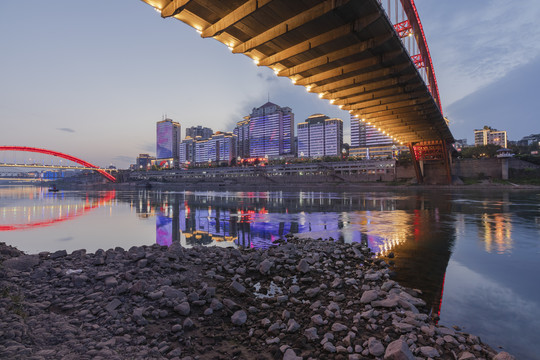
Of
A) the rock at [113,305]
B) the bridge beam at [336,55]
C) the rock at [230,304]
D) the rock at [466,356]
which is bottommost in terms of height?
the rock at [466,356]

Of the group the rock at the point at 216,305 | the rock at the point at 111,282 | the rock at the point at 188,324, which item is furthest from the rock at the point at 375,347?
the rock at the point at 111,282

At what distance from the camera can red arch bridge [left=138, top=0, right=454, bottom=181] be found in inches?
454

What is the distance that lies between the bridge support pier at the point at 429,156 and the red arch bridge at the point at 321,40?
140 ft

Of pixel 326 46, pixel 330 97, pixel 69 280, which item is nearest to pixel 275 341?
pixel 69 280

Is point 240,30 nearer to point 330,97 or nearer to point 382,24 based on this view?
point 382,24

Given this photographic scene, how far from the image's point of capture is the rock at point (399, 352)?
332 centimetres

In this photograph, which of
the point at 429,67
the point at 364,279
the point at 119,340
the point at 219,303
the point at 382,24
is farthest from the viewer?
the point at 429,67

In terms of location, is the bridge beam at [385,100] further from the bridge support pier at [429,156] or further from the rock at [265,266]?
the bridge support pier at [429,156]

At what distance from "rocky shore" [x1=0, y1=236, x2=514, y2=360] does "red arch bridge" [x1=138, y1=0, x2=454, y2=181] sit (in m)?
11.0

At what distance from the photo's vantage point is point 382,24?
12.8 m

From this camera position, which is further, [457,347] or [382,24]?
[382,24]

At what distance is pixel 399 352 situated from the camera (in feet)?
10.9

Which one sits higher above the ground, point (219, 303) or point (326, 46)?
point (326, 46)

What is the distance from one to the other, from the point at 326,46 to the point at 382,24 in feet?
10.3
